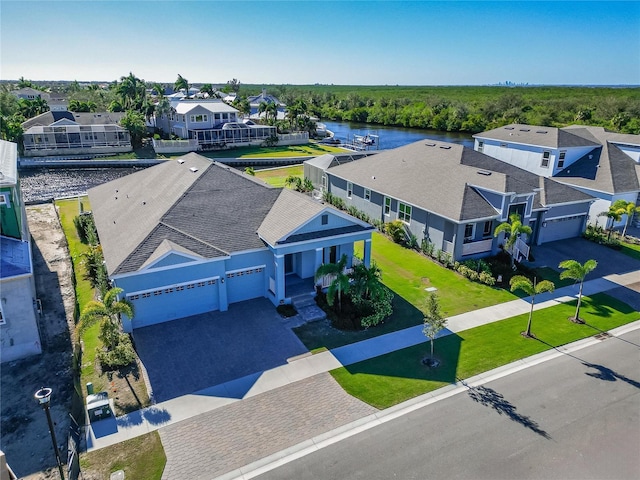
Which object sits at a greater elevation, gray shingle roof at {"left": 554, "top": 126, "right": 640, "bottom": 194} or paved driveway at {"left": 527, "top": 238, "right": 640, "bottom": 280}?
gray shingle roof at {"left": 554, "top": 126, "right": 640, "bottom": 194}

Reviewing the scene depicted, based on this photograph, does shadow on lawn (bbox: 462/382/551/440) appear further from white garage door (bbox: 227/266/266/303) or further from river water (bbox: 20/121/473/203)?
river water (bbox: 20/121/473/203)

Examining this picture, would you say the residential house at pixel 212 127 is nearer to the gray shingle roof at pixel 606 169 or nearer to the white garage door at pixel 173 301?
the gray shingle roof at pixel 606 169

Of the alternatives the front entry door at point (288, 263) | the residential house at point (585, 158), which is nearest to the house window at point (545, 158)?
the residential house at point (585, 158)

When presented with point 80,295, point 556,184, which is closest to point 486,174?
point 556,184

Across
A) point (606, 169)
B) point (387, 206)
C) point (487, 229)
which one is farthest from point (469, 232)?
point (606, 169)

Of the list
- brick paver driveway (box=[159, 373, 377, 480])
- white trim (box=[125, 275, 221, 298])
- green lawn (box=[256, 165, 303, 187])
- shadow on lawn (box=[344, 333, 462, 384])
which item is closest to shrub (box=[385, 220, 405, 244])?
shadow on lawn (box=[344, 333, 462, 384])

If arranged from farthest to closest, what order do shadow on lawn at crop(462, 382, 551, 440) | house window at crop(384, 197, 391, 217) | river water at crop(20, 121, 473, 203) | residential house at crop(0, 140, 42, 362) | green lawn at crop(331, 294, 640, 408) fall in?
river water at crop(20, 121, 473, 203) < house window at crop(384, 197, 391, 217) < residential house at crop(0, 140, 42, 362) < green lawn at crop(331, 294, 640, 408) < shadow on lawn at crop(462, 382, 551, 440)

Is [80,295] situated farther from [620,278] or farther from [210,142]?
[210,142]
